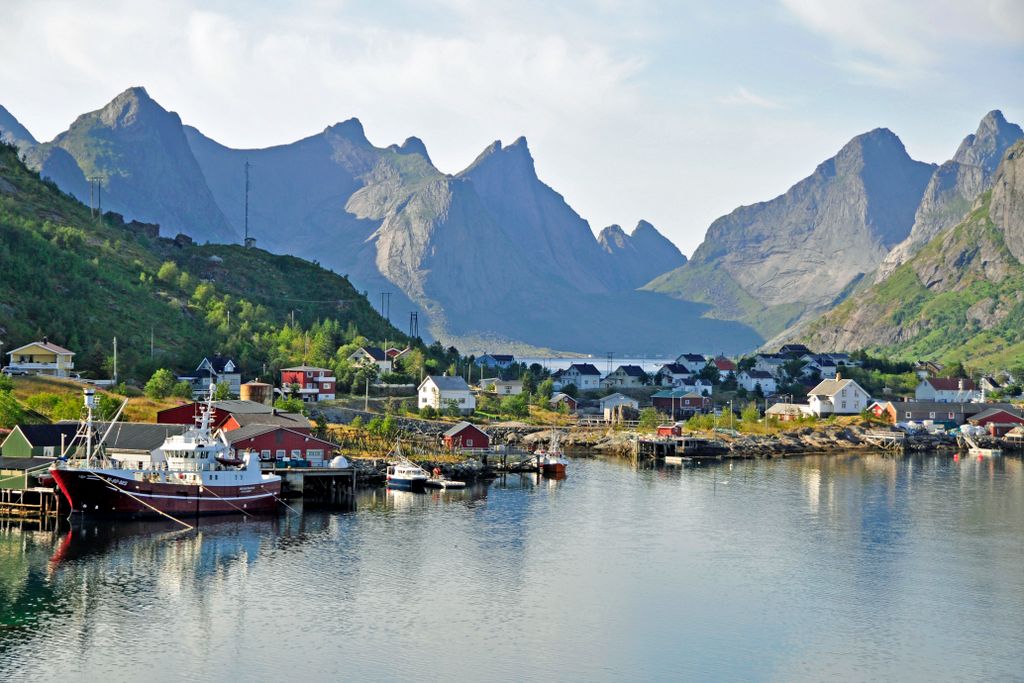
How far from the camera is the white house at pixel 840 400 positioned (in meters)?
138

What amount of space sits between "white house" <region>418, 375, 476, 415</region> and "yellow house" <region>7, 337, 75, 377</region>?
3608 cm

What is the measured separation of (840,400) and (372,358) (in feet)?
187

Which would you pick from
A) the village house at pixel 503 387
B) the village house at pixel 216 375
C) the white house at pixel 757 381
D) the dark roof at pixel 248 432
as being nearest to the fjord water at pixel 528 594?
the dark roof at pixel 248 432

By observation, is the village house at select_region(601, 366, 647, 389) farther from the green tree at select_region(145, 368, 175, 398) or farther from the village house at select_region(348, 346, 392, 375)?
the green tree at select_region(145, 368, 175, 398)

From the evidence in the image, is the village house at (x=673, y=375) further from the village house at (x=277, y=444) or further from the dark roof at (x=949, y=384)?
the village house at (x=277, y=444)

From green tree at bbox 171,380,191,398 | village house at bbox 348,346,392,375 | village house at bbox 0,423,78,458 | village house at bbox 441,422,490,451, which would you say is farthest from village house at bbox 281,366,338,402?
village house at bbox 0,423,78,458

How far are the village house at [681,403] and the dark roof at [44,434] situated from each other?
8509 centimetres

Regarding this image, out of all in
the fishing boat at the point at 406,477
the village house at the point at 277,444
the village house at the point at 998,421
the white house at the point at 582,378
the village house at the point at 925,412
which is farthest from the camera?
the white house at the point at 582,378

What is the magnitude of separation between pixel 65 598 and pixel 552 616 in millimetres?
20463

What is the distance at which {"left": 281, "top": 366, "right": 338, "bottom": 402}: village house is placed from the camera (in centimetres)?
11750

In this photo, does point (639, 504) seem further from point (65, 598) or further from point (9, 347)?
point (9, 347)


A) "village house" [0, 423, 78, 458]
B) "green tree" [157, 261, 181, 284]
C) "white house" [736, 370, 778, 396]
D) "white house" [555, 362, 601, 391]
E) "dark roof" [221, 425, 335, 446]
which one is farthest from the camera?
"white house" [555, 362, 601, 391]

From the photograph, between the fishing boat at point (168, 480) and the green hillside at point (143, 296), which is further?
the green hillside at point (143, 296)

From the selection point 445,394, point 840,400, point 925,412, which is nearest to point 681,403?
point 840,400
